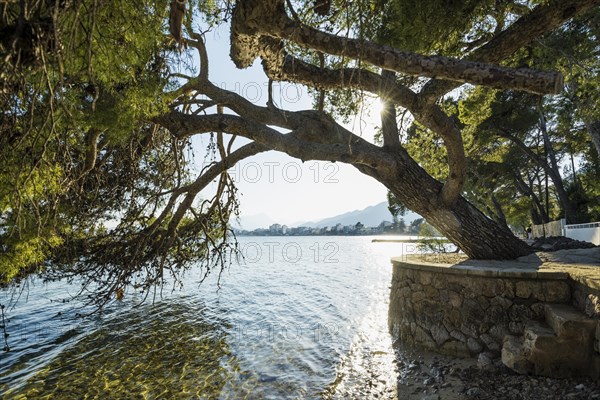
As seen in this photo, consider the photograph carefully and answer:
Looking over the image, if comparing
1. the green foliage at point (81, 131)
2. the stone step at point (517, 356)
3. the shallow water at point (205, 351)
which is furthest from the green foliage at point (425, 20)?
the shallow water at point (205, 351)

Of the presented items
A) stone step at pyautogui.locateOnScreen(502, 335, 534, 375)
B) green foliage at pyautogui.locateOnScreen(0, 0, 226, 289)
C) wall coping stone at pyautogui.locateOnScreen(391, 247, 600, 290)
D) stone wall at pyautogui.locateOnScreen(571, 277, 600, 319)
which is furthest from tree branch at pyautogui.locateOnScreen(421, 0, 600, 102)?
green foliage at pyautogui.locateOnScreen(0, 0, 226, 289)

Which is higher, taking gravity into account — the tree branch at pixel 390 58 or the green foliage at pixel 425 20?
the green foliage at pixel 425 20

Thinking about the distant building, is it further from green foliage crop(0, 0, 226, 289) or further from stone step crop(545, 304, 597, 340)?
stone step crop(545, 304, 597, 340)

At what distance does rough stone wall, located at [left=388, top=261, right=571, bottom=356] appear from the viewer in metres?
4.95

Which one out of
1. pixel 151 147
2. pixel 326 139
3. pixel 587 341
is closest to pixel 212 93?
pixel 151 147

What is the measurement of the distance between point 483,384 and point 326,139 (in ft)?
16.7

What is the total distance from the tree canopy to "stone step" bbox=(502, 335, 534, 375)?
2.82 metres

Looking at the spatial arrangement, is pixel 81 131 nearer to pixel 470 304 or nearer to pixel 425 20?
pixel 425 20

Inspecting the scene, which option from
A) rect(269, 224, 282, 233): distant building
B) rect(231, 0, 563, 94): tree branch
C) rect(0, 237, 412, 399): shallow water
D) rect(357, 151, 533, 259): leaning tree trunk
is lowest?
rect(0, 237, 412, 399): shallow water

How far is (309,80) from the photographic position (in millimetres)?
4531

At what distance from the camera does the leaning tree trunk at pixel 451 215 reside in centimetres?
712

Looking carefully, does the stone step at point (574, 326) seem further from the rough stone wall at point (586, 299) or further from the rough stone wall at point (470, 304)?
the rough stone wall at point (470, 304)

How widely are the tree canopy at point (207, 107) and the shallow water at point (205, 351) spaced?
67.0 inches

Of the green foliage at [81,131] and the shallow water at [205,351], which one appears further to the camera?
the shallow water at [205,351]
